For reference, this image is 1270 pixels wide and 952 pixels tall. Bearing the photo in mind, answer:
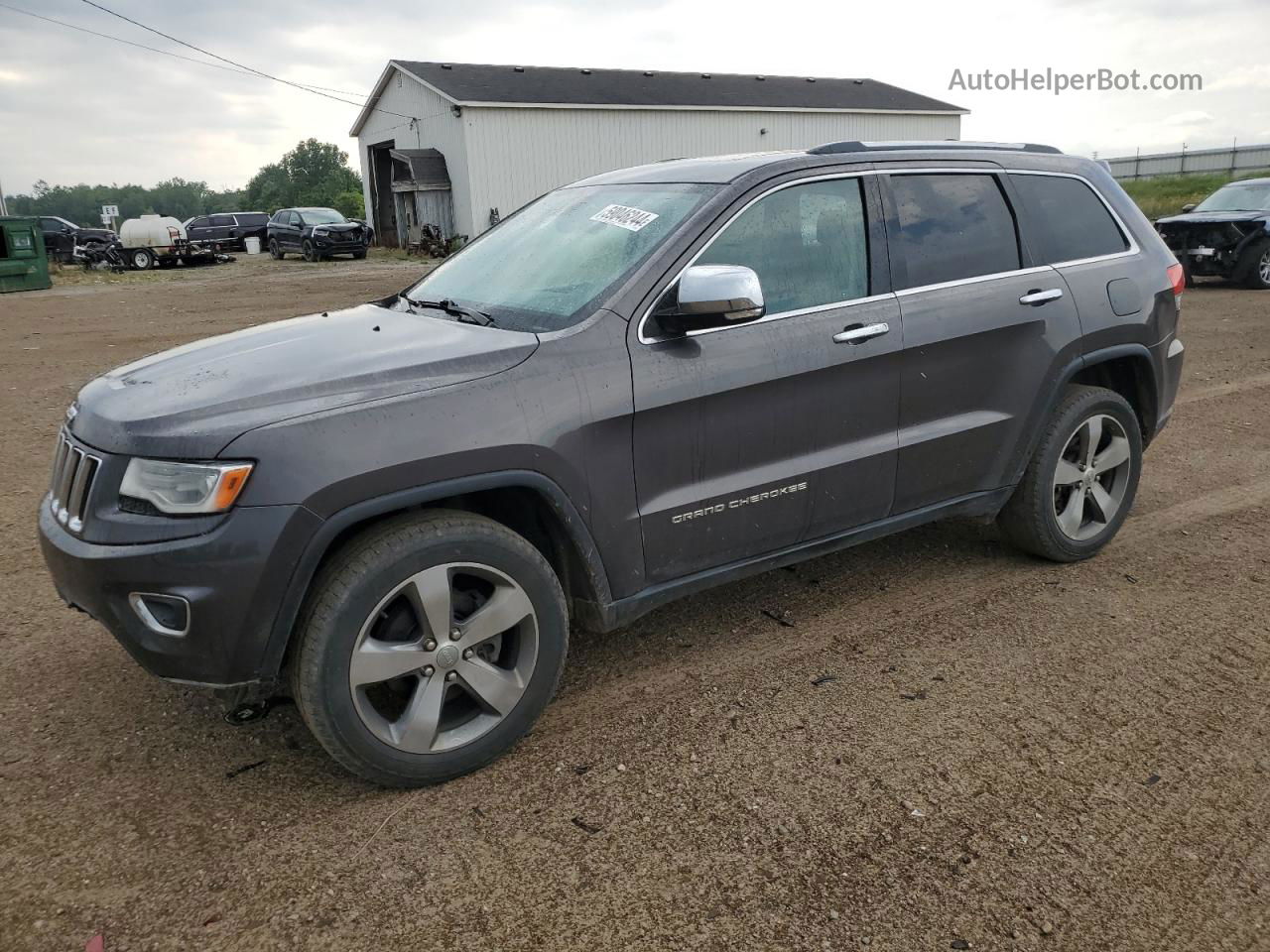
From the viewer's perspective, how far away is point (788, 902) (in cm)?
247

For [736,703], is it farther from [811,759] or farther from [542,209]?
[542,209]

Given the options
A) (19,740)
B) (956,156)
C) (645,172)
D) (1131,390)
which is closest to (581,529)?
(645,172)

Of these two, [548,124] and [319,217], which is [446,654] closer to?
[548,124]

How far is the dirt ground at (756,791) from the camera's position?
2445 millimetres

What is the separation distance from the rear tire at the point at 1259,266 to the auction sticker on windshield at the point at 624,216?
A: 1508cm

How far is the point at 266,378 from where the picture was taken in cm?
291

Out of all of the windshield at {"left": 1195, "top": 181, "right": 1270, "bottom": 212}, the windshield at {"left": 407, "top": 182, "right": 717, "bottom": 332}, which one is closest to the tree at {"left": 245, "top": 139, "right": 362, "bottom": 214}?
the windshield at {"left": 1195, "top": 181, "right": 1270, "bottom": 212}

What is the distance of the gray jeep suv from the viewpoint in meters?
2.70

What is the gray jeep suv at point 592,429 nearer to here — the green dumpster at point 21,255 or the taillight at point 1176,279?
the taillight at point 1176,279

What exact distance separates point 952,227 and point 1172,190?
122 feet

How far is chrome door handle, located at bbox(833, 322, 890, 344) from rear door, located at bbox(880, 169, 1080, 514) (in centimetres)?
14

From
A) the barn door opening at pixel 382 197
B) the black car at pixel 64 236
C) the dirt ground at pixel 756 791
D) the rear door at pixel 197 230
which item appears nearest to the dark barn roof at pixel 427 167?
the barn door opening at pixel 382 197

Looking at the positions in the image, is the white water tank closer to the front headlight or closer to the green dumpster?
the green dumpster

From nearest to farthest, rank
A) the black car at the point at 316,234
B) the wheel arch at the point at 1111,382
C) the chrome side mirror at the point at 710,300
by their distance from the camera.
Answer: the chrome side mirror at the point at 710,300, the wheel arch at the point at 1111,382, the black car at the point at 316,234
